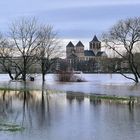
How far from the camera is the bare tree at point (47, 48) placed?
67.0 meters

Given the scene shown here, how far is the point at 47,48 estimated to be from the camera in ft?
228

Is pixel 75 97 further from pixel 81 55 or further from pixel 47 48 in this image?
pixel 81 55

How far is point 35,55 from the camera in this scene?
6431cm

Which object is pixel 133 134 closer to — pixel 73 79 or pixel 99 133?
pixel 99 133

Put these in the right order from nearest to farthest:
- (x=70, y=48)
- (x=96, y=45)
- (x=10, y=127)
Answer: (x=10, y=127)
(x=96, y=45)
(x=70, y=48)

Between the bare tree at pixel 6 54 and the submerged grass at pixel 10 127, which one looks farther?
the bare tree at pixel 6 54

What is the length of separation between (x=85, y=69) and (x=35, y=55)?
98775mm

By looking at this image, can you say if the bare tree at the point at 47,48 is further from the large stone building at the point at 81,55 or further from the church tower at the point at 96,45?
the large stone building at the point at 81,55

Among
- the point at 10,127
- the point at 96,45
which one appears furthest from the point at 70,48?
the point at 10,127

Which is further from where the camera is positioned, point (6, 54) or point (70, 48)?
point (70, 48)

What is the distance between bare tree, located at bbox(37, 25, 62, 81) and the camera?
66981 millimetres

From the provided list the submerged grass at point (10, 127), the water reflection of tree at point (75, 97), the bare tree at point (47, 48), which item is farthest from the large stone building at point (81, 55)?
the submerged grass at point (10, 127)

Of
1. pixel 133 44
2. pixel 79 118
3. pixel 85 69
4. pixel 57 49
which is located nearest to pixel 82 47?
pixel 85 69

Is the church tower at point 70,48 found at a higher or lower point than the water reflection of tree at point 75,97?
higher
